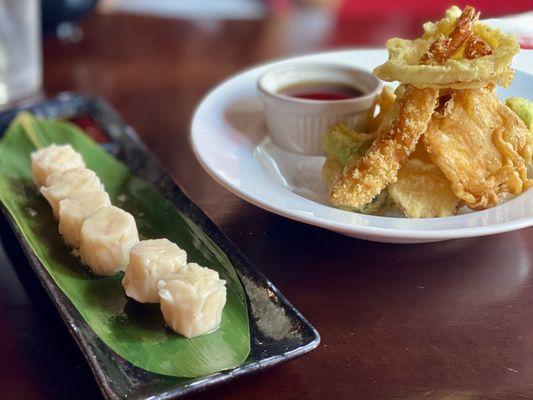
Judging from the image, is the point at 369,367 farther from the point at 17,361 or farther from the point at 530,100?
the point at 530,100

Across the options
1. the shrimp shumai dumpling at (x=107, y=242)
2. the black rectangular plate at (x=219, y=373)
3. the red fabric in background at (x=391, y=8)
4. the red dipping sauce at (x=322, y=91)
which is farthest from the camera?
the red fabric in background at (x=391, y=8)

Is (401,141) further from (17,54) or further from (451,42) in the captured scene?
(17,54)

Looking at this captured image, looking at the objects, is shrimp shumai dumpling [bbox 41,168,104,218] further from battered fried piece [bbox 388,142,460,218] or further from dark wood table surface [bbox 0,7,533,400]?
battered fried piece [bbox 388,142,460,218]

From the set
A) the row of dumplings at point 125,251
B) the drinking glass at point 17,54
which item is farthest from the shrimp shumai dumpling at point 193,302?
the drinking glass at point 17,54

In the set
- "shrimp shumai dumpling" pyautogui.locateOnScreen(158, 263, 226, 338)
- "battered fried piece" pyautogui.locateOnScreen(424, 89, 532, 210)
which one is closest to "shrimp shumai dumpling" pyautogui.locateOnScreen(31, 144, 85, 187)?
"shrimp shumai dumpling" pyautogui.locateOnScreen(158, 263, 226, 338)

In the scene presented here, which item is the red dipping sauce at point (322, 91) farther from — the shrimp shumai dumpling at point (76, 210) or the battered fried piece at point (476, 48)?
the shrimp shumai dumpling at point (76, 210)
